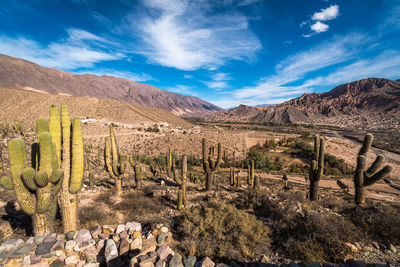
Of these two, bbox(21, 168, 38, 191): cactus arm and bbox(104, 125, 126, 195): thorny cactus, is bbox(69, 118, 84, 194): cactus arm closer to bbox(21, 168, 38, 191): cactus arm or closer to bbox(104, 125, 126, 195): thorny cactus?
bbox(21, 168, 38, 191): cactus arm

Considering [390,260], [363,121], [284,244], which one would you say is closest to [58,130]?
[284,244]

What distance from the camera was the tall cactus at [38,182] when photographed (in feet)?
14.6

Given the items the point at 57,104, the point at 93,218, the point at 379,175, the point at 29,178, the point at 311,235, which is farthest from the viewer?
the point at 57,104

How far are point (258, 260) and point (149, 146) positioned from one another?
31.5 m

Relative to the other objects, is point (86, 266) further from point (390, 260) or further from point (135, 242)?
point (390, 260)

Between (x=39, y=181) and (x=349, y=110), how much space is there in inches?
6353

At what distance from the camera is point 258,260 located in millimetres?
4027

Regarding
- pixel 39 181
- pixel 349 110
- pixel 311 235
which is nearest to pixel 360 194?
pixel 311 235

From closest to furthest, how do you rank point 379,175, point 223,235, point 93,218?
1. point 223,235
2. point 93,218
3. point 379,175

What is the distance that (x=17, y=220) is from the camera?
5.86 m

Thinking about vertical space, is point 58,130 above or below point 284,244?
above

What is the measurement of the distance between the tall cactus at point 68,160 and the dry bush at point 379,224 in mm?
8497

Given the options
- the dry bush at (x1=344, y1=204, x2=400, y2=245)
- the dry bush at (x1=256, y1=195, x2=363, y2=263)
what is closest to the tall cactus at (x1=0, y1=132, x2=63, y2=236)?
the dry bush at (x1=256, y1=195, x2=363, y2=263)

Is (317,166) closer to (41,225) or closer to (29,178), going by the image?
(41,225)
